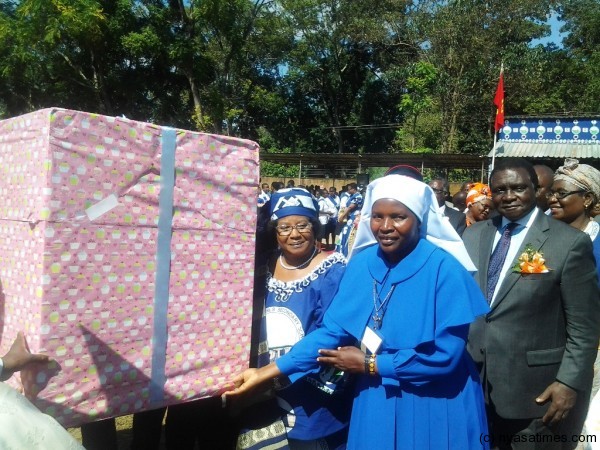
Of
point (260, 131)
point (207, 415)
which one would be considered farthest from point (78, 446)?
point (260, 131)

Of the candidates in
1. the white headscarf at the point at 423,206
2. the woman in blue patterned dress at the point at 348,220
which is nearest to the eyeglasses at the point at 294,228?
the white headscarf at the point at 423,206

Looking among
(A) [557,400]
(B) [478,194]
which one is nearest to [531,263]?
(A) [557,400]

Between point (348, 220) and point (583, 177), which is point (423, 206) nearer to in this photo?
point (583, 177)

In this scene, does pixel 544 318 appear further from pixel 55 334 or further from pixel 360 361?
pixel 55 334

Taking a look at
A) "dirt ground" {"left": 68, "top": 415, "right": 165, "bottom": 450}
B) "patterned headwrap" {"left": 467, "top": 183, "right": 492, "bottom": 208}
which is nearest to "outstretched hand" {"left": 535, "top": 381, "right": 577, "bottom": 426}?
"dirt ground" {"left": 68, "top": 415, "right": 165, "bottom": 450}

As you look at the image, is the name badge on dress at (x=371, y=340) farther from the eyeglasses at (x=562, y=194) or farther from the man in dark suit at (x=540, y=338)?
the eyeglasses at (x=562, y=194)

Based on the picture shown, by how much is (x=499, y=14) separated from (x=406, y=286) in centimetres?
2679

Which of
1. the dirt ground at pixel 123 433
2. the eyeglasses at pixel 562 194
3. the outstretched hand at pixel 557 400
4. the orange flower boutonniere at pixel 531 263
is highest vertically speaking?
the eyeglasses at pixel 562 194

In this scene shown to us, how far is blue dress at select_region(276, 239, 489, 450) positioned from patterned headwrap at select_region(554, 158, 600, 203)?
2085 mm

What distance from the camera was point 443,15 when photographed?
81.5ft

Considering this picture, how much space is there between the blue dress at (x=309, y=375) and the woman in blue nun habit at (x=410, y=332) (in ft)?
0.94

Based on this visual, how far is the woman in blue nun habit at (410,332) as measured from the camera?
7.11 ft

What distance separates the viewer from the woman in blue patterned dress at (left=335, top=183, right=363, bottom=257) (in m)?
6.89

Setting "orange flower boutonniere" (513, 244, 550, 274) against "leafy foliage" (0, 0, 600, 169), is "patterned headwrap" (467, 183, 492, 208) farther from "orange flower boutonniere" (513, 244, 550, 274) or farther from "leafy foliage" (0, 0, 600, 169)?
"leafy foliage" (0, 0, 600, 169)
